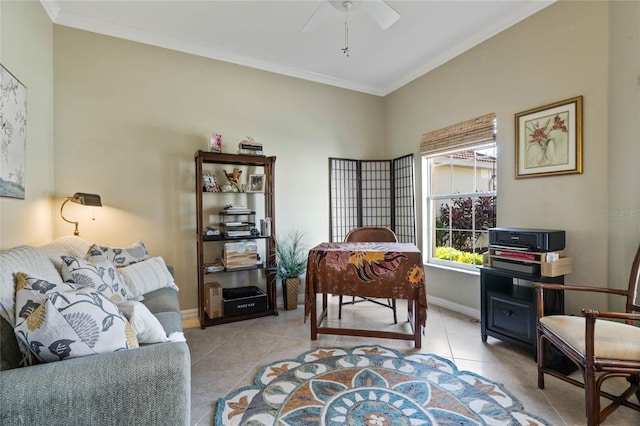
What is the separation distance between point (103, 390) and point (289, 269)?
2783mm

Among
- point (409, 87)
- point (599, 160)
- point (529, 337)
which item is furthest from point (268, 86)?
point (529, 337)

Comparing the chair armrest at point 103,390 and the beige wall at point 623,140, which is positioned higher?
the beige wall at point 623,140

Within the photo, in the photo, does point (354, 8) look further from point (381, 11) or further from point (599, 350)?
point (599, 350)

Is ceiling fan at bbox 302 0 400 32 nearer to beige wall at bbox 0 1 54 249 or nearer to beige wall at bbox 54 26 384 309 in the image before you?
beige wall at bbox 54 26 384 309

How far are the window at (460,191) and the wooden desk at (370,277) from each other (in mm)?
1292

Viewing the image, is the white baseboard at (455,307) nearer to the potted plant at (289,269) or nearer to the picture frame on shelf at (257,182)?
the potted plant at (289,269)

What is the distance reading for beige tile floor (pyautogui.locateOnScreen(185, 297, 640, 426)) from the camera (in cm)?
187

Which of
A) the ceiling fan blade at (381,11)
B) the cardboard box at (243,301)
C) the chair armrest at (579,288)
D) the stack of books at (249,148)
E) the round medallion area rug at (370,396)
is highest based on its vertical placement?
the ceiling fan blade at (381,11)

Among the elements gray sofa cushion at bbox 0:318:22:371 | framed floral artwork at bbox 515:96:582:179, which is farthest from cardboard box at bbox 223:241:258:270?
framed floral artwork at bbox 515:96:582:179

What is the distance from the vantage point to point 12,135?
6.91ft

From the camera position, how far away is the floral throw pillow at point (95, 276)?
178 centimetres

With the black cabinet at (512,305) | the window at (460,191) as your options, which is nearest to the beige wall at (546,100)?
the window at (460,191)

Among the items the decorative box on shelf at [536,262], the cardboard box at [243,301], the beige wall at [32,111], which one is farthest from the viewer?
the cardboard box at [243,301]

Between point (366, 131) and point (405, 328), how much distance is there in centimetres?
292
